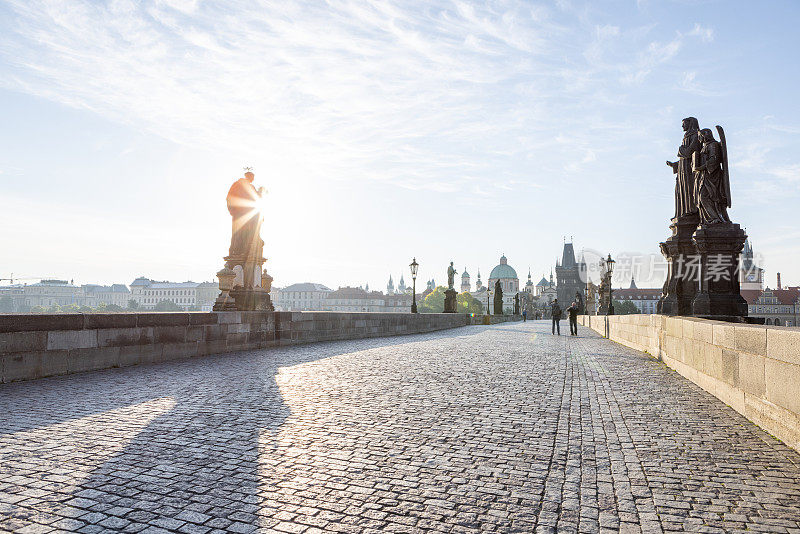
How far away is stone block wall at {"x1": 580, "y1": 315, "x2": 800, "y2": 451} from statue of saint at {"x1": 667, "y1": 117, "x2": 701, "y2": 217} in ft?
17.6

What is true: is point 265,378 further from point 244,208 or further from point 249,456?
point 244,208

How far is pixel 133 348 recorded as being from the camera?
9258 millimetres

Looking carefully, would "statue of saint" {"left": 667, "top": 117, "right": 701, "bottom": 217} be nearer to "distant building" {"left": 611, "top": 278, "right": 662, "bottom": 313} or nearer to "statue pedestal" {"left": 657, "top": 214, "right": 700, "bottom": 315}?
"statue pedestal" {"left": 657, "top": 214, "right": 700, "bottom": 315}

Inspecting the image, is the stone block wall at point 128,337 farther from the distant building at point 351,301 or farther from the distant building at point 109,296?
the distant building at point 109,296

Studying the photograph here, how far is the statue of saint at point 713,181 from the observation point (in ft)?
41.3

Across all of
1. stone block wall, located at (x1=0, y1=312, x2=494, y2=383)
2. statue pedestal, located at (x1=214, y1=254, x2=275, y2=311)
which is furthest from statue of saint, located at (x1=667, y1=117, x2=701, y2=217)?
statue pedestal, located at (x1=214, y1=254, x2=275, y2=311)

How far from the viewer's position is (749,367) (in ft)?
18.2

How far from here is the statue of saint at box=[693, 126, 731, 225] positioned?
12602mm

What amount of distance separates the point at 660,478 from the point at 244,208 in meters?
15.6

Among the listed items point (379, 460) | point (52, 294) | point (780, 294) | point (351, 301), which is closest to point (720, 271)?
point (379, 460)

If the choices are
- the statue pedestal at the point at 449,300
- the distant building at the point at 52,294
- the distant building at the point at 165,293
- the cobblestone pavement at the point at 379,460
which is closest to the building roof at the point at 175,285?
the distant building at the point at 165,293

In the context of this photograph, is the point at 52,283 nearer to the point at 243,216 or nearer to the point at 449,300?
the point at 449,300

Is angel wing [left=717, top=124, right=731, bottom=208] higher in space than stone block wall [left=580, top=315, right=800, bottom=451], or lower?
higher

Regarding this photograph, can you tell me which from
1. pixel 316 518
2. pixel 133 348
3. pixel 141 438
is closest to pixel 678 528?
pixel 316 518
